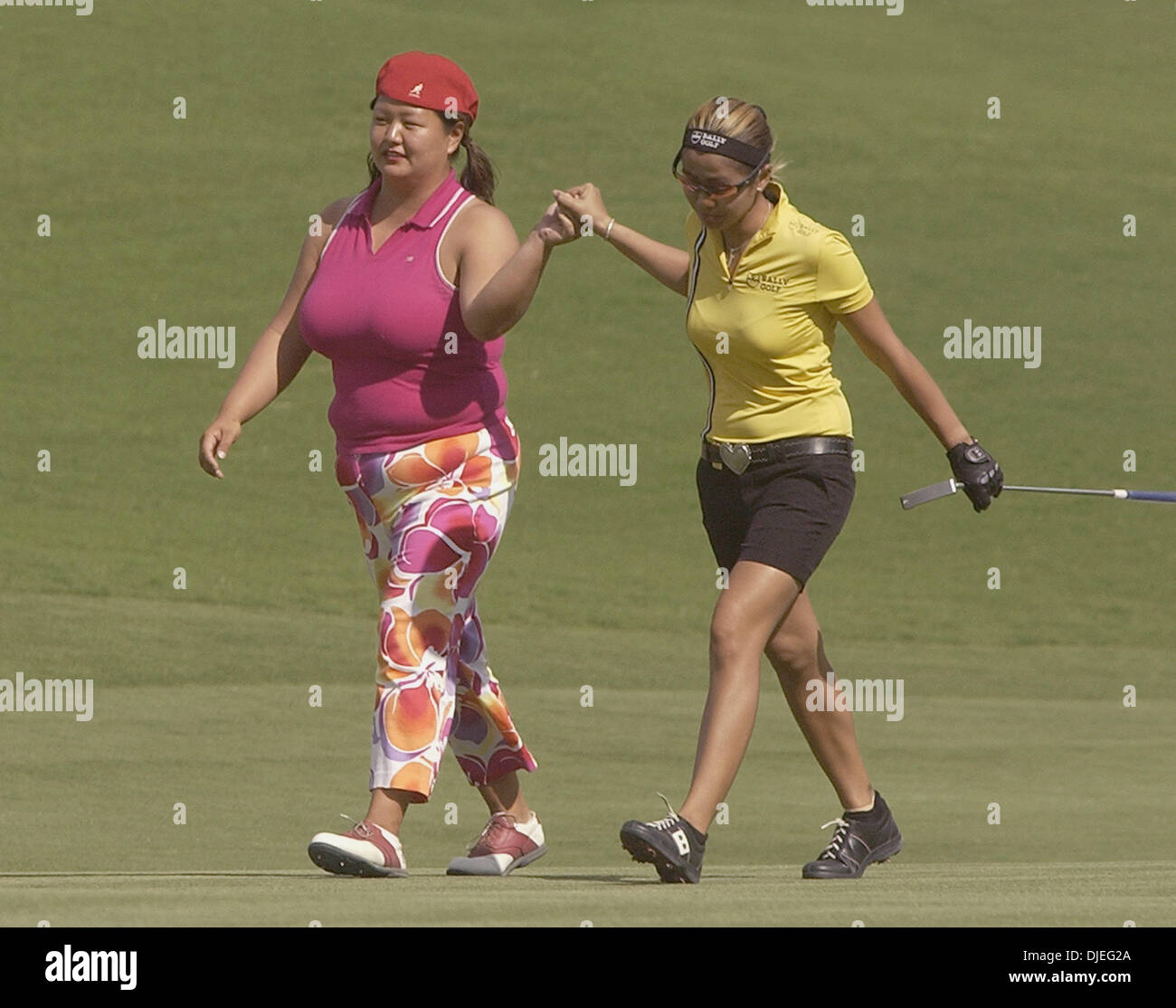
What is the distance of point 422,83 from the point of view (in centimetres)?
650

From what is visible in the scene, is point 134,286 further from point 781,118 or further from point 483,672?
point 483,672

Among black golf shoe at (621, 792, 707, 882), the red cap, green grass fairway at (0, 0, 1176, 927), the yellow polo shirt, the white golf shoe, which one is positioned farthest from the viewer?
green grass fairway at (0, 0, 1176, 927)

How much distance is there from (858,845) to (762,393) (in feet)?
4.27

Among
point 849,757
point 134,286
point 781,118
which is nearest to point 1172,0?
point 781,118

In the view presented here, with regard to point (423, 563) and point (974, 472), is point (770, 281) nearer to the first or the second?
point (974, 472)

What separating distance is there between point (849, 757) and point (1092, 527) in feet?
54.9

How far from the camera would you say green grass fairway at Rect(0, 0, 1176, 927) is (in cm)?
923

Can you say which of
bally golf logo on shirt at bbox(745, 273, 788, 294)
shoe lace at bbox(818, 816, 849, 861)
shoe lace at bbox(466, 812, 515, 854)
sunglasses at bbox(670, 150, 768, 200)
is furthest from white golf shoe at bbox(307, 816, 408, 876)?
sunglasses at bbox(670, 150, 768, 200)

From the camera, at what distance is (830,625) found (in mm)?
18484

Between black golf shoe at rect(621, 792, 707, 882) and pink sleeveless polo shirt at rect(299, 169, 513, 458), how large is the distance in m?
1.34

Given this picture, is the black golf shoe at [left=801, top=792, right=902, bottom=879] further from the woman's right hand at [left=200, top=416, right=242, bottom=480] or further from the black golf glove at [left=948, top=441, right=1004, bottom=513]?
the woman's right hand at [left=200, top=416, right=242, bottom=480]

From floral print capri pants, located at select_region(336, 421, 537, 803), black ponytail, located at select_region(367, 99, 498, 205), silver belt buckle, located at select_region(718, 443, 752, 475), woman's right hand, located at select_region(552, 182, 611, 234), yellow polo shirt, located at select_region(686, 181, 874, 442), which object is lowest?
floral print capri pants, located at select_region(336, 421, 537, 803)

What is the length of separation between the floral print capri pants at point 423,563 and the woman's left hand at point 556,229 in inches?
25.5

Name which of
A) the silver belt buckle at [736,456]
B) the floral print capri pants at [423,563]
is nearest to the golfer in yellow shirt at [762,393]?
the silver belt buckle at [736,456]
